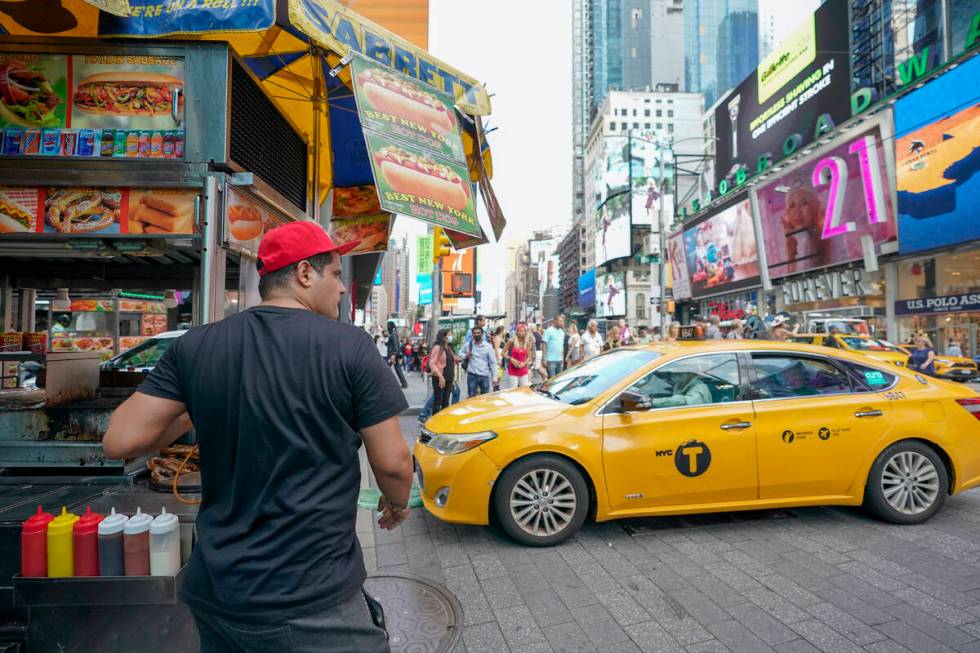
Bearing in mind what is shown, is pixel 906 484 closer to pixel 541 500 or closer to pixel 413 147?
pixel 541 500

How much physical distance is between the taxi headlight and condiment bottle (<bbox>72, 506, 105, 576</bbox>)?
252 cm

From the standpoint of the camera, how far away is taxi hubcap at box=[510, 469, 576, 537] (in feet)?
14.4

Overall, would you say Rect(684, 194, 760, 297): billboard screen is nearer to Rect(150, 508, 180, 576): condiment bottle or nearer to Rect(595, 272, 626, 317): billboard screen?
Rect(150, 508, 180, 576): condiment bottle

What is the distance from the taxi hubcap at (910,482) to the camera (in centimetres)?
475

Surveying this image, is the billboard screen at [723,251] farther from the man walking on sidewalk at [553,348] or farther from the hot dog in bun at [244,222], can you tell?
the hot dog in bun at [244,222]

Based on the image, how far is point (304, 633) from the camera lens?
57.6 inches

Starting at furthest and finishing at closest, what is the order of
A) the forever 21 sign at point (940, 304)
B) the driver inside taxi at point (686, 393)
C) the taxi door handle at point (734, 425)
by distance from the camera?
the forever 21 sign at point (940, 304)
the driver inside taxi at point (686, 393)
the taxi door handle at point (734, 425)

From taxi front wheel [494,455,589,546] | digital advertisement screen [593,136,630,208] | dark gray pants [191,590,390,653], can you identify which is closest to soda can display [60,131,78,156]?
dark gray pants [191,590,390,653]

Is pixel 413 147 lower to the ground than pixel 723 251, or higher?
lower

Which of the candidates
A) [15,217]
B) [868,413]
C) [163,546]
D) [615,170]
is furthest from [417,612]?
[615,170]

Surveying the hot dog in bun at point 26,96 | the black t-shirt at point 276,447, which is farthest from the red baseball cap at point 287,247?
the hot dog in bun at point 26,96

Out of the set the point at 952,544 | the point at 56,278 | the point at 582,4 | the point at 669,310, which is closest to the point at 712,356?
the point at 952,544

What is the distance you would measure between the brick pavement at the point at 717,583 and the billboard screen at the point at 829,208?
24121mm

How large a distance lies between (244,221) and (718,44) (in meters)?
182
